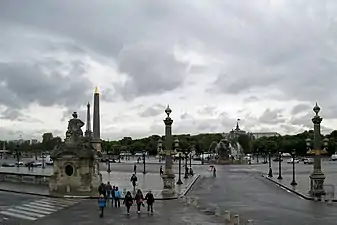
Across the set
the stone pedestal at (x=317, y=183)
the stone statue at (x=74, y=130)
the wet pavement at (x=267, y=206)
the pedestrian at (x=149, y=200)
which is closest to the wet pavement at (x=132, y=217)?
the pedestrian at (x=149, y=200)

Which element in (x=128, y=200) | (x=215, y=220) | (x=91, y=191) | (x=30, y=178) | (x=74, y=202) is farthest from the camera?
(x=30, y=178)

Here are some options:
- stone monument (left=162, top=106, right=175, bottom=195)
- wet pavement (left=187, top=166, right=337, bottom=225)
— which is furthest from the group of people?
stone monument (left=162, top=106, right=175, bottom=195)

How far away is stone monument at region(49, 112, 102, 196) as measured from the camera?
43281 mm

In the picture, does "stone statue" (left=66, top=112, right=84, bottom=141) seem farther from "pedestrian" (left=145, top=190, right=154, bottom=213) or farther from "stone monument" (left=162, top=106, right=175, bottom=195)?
"pedestrian" (left=145, top=190, right=154, bottom=213)

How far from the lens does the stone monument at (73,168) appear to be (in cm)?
4328

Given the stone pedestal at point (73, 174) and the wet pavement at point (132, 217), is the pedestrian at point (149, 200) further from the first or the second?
the stone pedestal at point (73, 174)

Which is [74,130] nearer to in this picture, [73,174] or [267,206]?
[73,174]

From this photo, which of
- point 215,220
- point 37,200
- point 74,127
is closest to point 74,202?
point 37,200

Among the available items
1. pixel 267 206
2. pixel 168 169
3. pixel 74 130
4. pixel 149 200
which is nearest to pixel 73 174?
pixel 74 130

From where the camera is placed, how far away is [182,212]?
31.1 meters

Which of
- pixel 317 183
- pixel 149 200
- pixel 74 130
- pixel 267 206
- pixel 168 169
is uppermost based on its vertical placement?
pixel 74 130

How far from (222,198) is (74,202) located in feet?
36.6

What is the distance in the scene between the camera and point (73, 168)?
43.4m

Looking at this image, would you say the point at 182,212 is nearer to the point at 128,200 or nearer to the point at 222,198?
the point at 128,200
